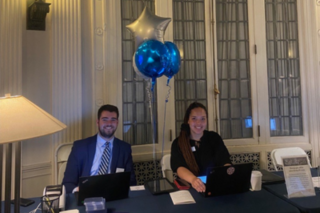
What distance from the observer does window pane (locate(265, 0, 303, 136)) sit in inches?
131

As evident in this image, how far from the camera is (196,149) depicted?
90.4 inches

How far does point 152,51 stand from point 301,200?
133 cm

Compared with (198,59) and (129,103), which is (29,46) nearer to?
(129,103)

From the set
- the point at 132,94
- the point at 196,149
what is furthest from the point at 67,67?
the point at 196,149

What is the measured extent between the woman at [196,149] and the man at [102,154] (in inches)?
17.6

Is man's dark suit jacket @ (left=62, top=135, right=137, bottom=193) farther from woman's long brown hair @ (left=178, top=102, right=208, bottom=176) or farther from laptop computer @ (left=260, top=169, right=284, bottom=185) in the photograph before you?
laptop computer @ (left=260, top=169, right=284, bottom=185)

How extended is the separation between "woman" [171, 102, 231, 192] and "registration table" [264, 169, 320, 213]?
1.60ft

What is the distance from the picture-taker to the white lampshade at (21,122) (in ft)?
3.24

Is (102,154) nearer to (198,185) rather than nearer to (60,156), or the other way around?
(60,156)

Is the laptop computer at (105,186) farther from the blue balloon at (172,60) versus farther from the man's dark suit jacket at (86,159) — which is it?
the blue balloon at (172,60)

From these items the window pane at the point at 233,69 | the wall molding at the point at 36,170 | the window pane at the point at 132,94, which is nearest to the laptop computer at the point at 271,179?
the window pane at the point at 233,69

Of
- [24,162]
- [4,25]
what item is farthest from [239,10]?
[24,162]

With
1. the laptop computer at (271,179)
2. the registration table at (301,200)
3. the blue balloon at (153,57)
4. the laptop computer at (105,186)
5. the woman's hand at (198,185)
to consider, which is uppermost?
the blue balloon at (153,57)

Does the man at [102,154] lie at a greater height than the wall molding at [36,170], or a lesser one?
greater
